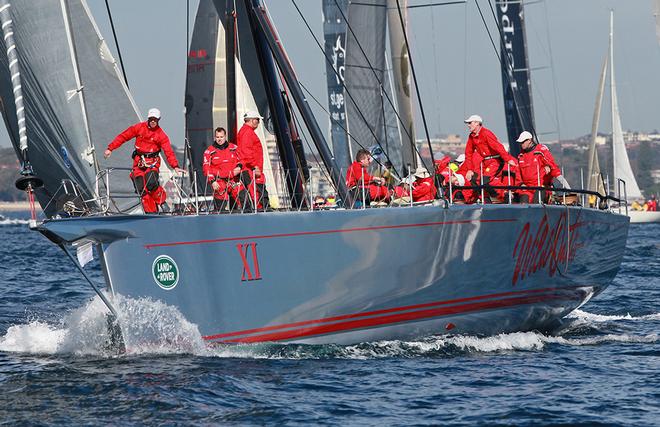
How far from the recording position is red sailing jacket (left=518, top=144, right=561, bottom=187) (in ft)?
41.9

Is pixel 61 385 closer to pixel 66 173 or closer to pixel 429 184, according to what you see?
pixel 66 173

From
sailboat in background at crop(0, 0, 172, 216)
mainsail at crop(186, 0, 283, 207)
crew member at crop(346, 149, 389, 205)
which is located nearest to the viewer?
Result: sailboat in background at crop(0, 0, 172, 216)

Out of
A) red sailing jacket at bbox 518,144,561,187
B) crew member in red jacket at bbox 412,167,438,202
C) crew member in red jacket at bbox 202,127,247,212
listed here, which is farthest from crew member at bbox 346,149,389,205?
red sailing jacket at bbox 518,144,561,187

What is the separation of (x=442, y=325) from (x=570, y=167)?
103391mm

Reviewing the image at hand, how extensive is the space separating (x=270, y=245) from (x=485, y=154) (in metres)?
3.15

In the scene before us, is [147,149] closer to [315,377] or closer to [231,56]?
[231,56]

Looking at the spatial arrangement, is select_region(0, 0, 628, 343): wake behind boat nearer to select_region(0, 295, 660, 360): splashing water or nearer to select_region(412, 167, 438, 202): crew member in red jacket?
select_region(0, 295, 660, 360): splashing water

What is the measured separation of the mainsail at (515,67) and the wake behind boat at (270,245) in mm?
10393

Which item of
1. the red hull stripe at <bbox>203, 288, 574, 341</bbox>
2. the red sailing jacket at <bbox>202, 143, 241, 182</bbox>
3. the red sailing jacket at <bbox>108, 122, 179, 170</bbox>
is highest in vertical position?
the red sailing jacket at <bbox>108, 122, 179, 170</bbox>

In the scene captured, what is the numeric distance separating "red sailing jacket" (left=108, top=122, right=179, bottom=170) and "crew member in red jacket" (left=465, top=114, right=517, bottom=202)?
3.24 m

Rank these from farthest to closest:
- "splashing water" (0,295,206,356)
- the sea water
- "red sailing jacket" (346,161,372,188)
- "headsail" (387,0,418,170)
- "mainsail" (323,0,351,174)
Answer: "mainsail" (323,0,351,174), "headsail" (387,0,418,170), "red sailing jacket" (346,161,372,188), "splashing water" (0,295,206,356), the sea water

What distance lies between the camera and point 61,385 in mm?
9383

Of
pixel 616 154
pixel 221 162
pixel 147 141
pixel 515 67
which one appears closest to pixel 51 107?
pixel 147 141

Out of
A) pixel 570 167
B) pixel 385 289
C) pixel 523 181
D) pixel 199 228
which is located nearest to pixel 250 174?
pixel 199 228
